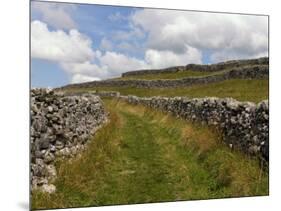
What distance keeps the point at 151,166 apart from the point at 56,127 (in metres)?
1.51

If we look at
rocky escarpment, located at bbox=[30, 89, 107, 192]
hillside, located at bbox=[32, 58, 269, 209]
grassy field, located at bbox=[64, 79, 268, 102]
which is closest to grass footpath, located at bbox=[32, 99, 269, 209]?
hillside, located at bbox=[32, 58, 269, 209]

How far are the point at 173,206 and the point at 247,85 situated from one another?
82.5 inches

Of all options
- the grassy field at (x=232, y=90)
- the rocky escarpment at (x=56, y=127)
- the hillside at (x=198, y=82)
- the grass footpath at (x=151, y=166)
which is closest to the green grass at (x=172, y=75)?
the hillside at (x=198, y=82)

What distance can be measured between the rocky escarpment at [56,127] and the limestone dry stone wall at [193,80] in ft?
0.86

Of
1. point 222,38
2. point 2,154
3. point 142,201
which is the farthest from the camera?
point 222,38

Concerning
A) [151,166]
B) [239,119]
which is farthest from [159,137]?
[239,119]

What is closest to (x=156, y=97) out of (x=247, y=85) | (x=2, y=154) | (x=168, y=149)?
(x=168, y=149)

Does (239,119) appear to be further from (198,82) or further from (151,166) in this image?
(151,166)

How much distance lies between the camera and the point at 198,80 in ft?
28.0

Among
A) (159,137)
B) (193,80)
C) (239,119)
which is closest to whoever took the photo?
(193,80)

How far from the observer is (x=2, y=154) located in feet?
23.6

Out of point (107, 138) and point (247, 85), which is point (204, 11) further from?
point (107, 138)

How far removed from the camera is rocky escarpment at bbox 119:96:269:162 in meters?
8.91

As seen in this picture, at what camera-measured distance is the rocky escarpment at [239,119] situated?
29.2 ft
